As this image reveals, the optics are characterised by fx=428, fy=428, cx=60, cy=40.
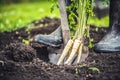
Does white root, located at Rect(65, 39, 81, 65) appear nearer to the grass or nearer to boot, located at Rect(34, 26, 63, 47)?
boot, located at Rect(34, 26, 63, 47)

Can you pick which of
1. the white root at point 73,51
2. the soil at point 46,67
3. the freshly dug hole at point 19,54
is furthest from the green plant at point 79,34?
the freshly dug hole at point 19,54

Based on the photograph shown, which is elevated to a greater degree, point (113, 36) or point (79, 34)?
point (79, 34)

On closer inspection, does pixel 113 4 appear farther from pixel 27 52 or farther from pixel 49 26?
pixel 49 26

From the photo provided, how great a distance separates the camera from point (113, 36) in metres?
4.56

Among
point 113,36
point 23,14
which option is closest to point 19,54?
point 113,36

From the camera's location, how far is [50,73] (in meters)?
3.71

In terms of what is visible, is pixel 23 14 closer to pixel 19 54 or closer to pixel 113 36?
pixel 113 36

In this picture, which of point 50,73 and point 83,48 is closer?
point 50,73

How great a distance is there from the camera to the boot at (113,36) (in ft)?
14.5

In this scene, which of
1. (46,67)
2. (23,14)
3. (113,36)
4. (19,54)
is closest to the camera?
(46,67)

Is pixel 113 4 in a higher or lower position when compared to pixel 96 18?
higher

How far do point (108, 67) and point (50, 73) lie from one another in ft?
1.79

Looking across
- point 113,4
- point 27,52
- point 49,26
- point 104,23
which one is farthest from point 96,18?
point 27,52

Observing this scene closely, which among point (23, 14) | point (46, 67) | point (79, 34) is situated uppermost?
point (79, 34)
